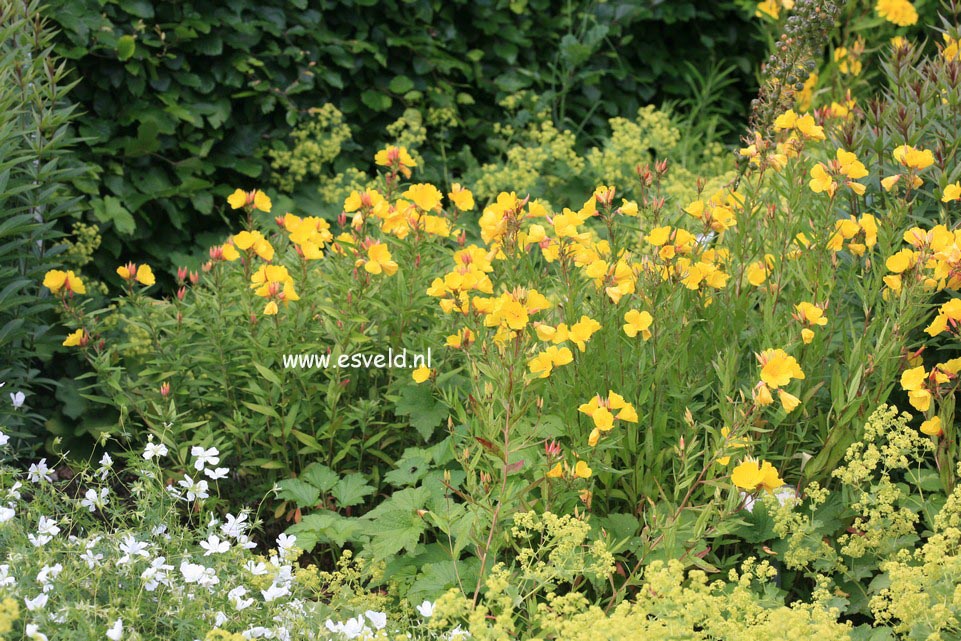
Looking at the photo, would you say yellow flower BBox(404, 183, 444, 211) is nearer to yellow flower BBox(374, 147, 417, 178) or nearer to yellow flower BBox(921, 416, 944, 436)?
yellow flower BBox(374, 147, 417, 178)

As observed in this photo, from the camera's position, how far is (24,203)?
3230 millimetres

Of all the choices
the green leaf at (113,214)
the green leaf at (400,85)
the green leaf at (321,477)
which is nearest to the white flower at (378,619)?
the green leaf at (321,477)

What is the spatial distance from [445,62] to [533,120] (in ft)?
2.21

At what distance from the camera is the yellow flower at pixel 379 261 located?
2848 millimetres

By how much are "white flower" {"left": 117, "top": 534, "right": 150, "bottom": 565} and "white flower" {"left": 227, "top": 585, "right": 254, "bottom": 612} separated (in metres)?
0.20

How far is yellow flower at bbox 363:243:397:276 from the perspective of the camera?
2848mm

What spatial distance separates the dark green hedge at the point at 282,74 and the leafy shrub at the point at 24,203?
372 mm

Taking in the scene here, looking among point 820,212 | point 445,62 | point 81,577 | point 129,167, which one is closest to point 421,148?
point 445,62

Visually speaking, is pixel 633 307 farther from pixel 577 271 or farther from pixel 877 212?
pixel 877 212

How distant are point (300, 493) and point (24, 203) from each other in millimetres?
1304

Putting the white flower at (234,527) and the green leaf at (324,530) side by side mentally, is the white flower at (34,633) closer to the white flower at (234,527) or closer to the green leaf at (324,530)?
the white flower at (234,527)

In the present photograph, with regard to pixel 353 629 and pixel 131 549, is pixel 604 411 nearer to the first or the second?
pixel 353 629

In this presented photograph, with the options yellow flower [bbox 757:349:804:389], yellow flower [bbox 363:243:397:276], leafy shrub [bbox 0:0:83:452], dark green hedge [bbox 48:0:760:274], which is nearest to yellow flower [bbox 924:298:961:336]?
yellow flower [bbox 757:349:804:389]

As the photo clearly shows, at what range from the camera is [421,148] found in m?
5.57
